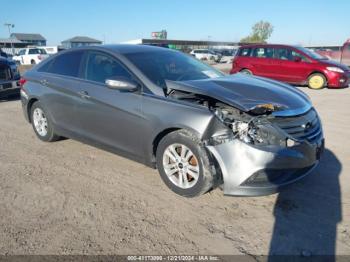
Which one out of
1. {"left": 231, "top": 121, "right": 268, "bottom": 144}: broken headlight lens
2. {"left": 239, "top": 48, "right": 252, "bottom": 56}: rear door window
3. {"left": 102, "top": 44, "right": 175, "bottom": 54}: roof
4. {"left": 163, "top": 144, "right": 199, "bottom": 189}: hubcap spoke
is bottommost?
{"left": 163, "top": 144, "right": 199, "bottom": 189}: hubcap spoke

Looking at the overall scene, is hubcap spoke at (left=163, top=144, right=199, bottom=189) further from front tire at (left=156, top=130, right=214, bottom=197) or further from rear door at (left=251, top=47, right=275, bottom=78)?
rear door at (left=251, top=47, right=275, bottom=78)

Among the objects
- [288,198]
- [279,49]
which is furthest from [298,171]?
[279,49]

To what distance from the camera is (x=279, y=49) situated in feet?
41.8

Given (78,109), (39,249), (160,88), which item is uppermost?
(160,88)

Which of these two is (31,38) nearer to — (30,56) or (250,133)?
(30,56)

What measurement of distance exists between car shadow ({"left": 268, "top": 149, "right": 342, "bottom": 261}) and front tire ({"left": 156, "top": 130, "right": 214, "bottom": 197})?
0.81m

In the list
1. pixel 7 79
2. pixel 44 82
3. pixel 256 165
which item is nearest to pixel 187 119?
pixel 256 165

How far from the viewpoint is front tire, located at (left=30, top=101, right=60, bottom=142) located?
522 cm

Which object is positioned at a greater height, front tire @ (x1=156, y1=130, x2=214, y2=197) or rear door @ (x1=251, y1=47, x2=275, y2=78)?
rear door @ (x1=251, y1=47, x2=275, y2=78)

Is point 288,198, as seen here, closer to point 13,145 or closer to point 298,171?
point 298,171

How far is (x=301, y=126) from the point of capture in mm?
3350

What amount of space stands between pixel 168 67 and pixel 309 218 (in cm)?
246

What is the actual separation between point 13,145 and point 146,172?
8.64 feet

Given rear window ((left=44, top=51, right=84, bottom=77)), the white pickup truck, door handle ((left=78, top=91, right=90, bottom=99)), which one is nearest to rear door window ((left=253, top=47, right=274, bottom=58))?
rear window ((left=44, top=51, right=84, bottom=77))
